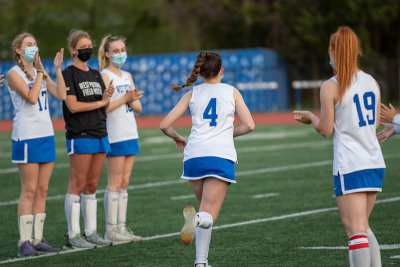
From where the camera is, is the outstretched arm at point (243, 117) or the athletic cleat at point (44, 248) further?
the athletic cleat at point (44, 248)

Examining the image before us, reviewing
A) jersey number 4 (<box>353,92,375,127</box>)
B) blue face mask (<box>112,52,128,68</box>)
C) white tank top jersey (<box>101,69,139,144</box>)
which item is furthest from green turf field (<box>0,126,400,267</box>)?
blue face mask (<box>112,52,128,68</box>)

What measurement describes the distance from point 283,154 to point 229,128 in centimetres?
1036

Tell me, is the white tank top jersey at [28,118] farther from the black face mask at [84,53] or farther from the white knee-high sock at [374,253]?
the white knee-high sock at [374,253]

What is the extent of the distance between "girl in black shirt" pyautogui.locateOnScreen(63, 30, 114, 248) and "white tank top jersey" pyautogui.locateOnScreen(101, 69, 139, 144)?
9.6 inches

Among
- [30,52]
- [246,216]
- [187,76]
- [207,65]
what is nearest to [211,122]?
[207,65]

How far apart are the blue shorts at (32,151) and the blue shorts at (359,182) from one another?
322cm

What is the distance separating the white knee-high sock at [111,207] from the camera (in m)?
7.75

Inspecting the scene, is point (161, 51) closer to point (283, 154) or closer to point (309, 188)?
point (283, 154)

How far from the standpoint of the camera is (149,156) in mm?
17062

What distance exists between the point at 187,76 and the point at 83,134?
2649 centimetres

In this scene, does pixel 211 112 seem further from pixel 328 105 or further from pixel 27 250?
pixel 27 250

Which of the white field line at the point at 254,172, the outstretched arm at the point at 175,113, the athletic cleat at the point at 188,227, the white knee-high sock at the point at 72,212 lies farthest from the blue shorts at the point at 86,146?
the white field line at the point at 254,172

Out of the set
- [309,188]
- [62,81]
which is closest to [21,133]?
[62,81]

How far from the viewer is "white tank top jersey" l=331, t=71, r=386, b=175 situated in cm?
504
